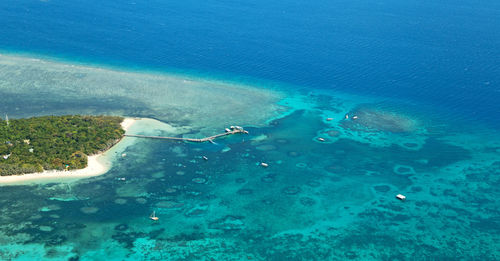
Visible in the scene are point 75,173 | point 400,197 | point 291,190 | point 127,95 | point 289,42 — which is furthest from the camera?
point 289,42

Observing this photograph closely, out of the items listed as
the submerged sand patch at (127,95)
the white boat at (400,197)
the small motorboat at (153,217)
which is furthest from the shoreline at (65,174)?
A: the white boat at (400,197)

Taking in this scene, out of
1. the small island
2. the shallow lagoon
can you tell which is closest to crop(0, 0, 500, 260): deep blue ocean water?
the shallow lagoon

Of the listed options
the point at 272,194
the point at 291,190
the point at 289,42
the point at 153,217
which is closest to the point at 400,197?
the point at 291,190

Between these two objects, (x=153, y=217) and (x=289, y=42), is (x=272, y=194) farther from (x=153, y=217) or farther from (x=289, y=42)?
(x=289, y=42)

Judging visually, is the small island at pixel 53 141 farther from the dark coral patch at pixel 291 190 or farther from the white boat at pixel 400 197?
Result: the white boat at pixel 400 197

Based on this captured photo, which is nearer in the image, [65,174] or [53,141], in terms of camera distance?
[65,174]

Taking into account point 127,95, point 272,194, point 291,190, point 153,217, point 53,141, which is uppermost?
point 127,95

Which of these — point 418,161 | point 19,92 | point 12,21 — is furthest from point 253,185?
point 12,21
